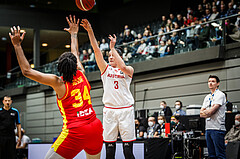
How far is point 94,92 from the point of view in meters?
19.5

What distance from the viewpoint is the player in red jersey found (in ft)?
13.7

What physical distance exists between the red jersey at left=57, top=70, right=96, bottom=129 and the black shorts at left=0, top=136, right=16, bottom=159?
5.87m

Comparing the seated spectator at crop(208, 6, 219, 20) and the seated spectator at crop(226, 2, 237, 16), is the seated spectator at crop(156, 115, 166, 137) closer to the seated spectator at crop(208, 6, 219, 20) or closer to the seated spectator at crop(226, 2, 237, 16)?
the seated spectator at crop(226, 2, 237, 16)

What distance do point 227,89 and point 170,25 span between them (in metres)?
4.49

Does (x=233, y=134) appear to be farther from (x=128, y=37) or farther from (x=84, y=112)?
(x=128, y=37)

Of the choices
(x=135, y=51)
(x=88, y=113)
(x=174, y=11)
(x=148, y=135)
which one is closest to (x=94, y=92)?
(x=135, y=51)

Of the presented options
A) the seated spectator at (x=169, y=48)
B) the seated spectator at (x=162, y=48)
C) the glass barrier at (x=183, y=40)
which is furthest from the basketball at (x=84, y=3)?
the seated spectator at (x=162, y=48)

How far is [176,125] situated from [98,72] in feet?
25.6

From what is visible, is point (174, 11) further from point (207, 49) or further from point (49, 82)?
point (49, 82)

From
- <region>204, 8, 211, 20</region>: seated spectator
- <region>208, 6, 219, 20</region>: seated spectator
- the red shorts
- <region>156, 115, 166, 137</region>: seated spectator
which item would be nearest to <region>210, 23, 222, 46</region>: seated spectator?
<region>208, 6, 219, 20</region>: seated spectator

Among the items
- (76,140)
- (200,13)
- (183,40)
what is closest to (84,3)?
(76,140)

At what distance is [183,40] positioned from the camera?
45.3 ft

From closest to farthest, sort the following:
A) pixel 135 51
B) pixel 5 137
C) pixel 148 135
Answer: pixel 5 137 → pixel 148 135 → pixel 135 51

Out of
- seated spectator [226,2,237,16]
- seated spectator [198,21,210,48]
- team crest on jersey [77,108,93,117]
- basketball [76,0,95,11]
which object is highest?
seated spectator [226,2,237,16]
